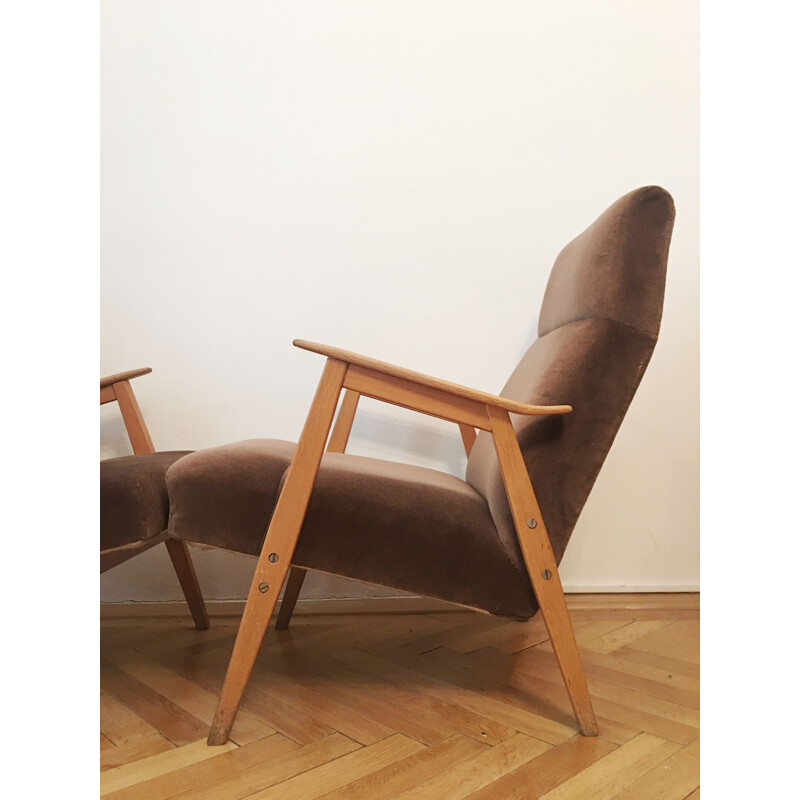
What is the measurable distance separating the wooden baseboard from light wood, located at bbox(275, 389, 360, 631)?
15 centimetres

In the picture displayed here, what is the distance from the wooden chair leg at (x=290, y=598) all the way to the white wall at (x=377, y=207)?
189 mm

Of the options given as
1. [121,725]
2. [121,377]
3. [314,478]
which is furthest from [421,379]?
[121,377]

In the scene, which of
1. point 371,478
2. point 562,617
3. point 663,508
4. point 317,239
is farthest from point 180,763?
point 663,508

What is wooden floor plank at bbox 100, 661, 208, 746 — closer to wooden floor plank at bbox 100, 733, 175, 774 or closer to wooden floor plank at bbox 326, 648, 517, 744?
wooden floor plank at bbox 100, 733, 175, 774

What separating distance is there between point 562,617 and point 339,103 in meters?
1.50

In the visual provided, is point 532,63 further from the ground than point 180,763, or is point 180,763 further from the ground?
point 532,63

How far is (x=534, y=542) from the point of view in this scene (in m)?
1.10

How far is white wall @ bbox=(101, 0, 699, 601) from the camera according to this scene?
1.87 metres

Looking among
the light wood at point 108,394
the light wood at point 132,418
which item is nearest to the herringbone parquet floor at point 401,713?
the light wood at point 132,418

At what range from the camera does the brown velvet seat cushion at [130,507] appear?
3.67 feet

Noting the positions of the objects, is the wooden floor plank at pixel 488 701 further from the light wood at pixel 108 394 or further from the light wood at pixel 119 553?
the light wood at pixel 108 394
